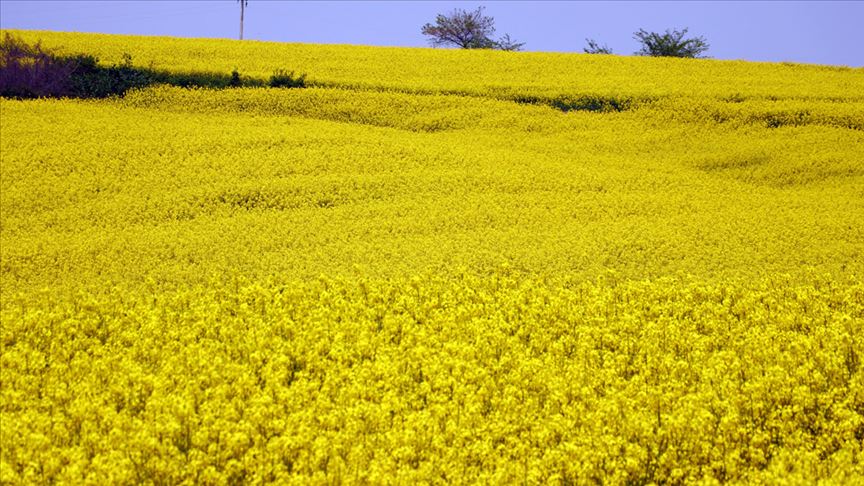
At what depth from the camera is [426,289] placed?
12305 millimetres

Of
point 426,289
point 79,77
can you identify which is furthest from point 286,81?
point 426,289

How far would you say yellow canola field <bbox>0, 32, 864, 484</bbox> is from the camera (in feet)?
25.1

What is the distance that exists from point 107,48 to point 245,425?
24415mm

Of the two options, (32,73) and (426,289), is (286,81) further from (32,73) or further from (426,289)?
(426,289)

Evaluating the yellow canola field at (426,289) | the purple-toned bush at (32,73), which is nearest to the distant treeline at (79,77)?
the purple-toned bush at (32,73)

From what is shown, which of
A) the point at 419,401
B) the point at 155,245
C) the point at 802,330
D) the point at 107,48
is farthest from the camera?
the point at 107,48

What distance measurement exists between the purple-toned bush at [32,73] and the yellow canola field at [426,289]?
1477mm

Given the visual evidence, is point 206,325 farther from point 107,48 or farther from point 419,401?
point 107,48

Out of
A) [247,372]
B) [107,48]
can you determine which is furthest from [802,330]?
[107,48]

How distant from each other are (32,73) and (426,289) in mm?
17396

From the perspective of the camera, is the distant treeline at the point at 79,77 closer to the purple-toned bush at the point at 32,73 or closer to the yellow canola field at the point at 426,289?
the purple-toned bush at the point at 32,73

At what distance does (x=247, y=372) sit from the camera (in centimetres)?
904

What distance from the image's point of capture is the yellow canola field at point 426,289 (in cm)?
765

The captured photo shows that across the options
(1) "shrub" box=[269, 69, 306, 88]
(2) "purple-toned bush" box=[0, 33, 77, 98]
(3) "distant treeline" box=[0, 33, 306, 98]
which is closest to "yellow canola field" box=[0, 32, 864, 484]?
(1) "shrub" box=[269, 69, 306, 88]
